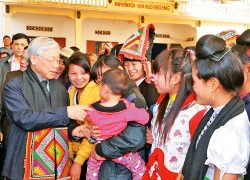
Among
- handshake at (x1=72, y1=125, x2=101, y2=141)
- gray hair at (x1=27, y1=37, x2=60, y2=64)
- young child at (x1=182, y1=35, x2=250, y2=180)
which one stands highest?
gray hair at (x1=27, y1=37, x2=60, y2=64)

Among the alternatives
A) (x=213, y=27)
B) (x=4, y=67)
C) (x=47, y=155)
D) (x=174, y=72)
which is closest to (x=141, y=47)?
(x=174, y=72)

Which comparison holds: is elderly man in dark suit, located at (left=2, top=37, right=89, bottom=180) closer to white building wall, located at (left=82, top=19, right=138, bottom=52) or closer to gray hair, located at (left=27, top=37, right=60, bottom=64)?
gray hair, located at (left=27, top=37, right=60, bottom=64)

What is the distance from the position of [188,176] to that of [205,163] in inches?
6.7

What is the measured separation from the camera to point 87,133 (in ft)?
9.16

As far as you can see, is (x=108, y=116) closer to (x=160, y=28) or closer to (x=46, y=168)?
(x=46, y=168)

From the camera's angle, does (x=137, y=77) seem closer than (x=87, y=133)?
No

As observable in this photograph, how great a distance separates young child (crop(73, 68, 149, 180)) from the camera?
2617 mm

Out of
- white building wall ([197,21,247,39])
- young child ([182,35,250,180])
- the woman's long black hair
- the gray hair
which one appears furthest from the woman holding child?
white building wall ([197,21,247,39])

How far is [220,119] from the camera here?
6.11ft

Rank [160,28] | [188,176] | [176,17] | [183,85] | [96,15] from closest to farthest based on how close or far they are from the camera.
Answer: [188,176], [183,85], [96,15], [176,17], [160,28]

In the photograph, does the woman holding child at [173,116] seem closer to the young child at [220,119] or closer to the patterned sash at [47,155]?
the young child at [220,119]

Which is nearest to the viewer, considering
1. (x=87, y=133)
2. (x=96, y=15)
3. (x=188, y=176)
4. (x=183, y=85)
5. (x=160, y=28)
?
(x=188, y=176)

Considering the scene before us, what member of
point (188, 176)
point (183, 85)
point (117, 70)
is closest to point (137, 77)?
point (117, 70)

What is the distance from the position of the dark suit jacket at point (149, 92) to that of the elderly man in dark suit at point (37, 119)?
0.98 metres
